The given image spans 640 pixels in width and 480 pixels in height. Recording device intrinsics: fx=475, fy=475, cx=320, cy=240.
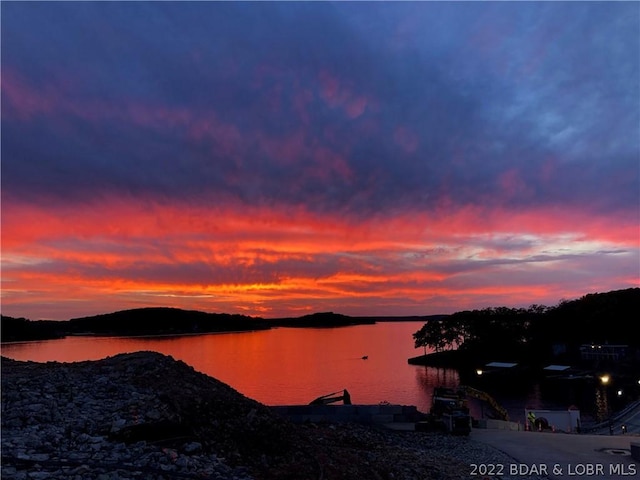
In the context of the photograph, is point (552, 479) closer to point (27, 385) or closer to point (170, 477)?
point (170, 477)

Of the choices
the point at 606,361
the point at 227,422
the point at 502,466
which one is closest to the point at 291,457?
the point at 227,422

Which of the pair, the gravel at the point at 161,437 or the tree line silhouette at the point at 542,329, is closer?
the gravel at the point at 161,437

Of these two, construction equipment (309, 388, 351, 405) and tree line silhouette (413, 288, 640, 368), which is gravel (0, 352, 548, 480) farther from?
tree line silhouette (413, 288, 640, 368)

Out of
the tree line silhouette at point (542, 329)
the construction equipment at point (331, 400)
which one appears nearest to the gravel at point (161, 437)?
the construction equipment at point (331, 400)

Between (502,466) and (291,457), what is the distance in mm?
6947

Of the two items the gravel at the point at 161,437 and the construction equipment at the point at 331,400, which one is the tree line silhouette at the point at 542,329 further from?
the gravel at the point at 161,437

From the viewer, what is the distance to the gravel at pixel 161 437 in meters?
8.48

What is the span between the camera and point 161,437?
9.82m

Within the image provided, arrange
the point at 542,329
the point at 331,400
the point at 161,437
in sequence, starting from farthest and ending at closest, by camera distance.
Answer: the point at 542,329, the point at 331,400, the point at 161,437

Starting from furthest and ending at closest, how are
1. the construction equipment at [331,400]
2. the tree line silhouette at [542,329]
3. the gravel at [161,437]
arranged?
the tree line silhouette at [542,329], the construction equipment at [331,400], the gravel at [161,437]

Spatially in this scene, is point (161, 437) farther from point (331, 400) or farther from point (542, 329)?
point (542, 329)

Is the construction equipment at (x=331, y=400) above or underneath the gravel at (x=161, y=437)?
underneath

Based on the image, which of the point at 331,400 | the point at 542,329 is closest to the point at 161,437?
the point at 331,400

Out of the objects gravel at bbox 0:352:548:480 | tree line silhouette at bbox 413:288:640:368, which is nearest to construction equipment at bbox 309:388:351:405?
gravel at bbox 0:352:548:480
